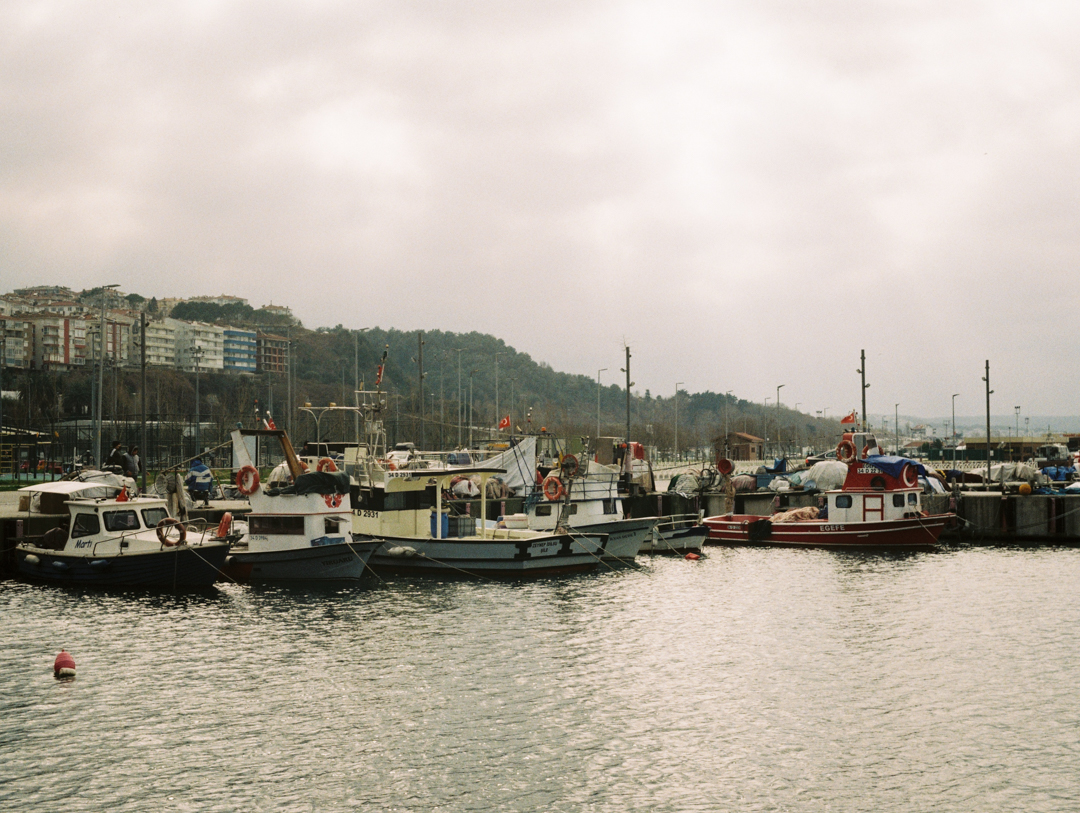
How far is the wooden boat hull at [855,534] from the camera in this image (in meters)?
48.9

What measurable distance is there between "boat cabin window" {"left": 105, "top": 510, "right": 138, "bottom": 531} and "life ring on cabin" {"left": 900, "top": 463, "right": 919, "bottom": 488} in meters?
35.1

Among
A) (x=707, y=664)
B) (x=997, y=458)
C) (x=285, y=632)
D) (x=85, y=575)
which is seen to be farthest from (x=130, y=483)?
(x=997, y=458)

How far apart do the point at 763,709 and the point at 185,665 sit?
1360 cm

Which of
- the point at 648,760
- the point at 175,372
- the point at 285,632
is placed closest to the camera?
the point at 648,760

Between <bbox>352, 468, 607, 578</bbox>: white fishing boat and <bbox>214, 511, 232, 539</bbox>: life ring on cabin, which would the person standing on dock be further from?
<bbox>214, 511, 232, 539</bbox>: life ring on cabin

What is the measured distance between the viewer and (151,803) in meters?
15.9

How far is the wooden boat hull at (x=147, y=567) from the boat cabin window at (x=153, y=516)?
2.11 meters

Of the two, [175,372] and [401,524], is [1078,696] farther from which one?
[175,372]

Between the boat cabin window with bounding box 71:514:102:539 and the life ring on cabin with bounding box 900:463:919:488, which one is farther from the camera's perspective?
the life ring on cabin with bounding box 900:463:919:488

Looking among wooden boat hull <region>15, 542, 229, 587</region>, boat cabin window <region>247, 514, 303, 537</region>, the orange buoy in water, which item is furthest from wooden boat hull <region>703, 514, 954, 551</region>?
the orange buoy in water

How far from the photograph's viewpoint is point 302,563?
35.0 metres

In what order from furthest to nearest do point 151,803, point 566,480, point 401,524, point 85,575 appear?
point 566,480 < point 401,524 < point 85,575 < point 151,803

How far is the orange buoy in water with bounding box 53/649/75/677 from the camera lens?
22.8m

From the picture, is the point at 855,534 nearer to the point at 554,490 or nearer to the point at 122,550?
the point at 554,490
